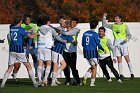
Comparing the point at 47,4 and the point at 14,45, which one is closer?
the point at 14,45

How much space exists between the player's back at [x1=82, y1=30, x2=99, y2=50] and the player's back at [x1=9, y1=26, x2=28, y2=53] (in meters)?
2.10

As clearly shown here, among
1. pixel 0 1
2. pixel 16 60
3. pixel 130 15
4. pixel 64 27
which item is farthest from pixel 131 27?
pixel 0 1

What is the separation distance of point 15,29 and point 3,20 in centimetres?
2259

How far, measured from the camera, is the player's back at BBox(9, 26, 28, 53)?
20922 millimetres

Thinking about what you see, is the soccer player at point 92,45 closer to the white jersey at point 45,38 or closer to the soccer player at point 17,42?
the white jersey at point 45,38

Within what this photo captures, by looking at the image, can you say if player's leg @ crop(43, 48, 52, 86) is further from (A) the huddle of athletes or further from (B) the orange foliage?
(B) the orange foliage

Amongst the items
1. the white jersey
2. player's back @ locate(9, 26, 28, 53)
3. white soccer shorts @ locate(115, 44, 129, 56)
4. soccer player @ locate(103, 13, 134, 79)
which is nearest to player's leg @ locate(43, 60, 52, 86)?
the white jersey

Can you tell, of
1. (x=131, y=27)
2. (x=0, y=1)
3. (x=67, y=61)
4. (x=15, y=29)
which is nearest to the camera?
(x=15, y=29)

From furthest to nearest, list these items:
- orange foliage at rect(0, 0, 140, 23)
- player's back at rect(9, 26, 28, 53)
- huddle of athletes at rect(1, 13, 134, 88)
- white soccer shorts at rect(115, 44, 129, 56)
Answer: orange foliage at rect(0, 0, 140, 23) < white soccer shorts at rect(115, 44, 129, 56) < huddle of athletes at rect(1, 13, 134, 88) < player's back at rect(9, 26, 28, 53)

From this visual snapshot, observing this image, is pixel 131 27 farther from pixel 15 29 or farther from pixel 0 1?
pixel 0 1

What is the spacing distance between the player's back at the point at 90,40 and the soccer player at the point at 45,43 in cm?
88

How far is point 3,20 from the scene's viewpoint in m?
43.3

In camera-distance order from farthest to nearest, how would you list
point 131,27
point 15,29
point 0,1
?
point 0,1
point 131,27
point 15,29

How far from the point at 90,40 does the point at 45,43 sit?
4.83 feet
